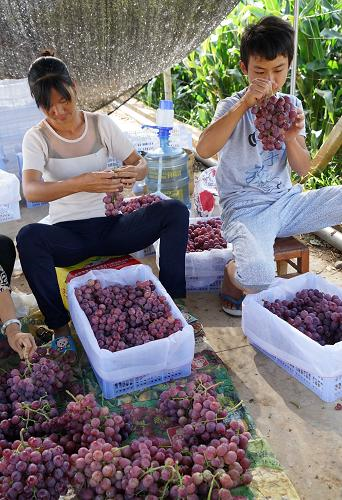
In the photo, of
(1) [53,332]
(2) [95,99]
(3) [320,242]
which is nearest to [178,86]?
(2) [95,99]

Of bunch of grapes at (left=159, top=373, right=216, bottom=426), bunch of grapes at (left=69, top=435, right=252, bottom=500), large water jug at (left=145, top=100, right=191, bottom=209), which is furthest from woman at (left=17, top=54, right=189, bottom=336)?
large water jug at (left=145, top=100, right=191, bottom=209)

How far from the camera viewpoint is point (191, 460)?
1.63 metres

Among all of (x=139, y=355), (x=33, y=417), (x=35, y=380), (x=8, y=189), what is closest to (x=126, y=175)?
(x=139, y=355)

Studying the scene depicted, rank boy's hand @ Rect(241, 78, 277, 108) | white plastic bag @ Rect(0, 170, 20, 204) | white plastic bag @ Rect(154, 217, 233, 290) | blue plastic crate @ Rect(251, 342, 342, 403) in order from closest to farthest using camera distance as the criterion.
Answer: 1. blue plastic crate @ Rect(251, 342, 342, 403)
2. boy's hand @ Rect(241, 78, 277, 108)
3. white plastic bag @ Rect(154, 217, 233, 290)
4. white plastic bag @ Rect(0, 170, 20, 204)

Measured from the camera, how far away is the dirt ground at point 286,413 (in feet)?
6.03

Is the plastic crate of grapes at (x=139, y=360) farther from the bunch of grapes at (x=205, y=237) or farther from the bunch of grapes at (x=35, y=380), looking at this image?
the bunch of grapes at (x=205, y=237)

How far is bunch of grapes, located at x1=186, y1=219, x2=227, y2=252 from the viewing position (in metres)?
3.05

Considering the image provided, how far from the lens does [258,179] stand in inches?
107

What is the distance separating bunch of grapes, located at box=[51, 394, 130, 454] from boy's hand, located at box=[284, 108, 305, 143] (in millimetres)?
1533

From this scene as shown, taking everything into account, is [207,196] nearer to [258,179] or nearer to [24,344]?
[258,179]

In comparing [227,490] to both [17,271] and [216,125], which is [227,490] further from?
[17,271]

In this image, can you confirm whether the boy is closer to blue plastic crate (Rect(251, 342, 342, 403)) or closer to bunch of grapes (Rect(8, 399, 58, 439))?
blue plastic crate (Rect(251, 342, 342, 403))

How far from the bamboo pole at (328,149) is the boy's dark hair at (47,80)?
83.4 inches

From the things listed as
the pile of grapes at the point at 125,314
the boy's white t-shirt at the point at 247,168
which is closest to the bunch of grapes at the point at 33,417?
the pile of grapes at the point at 125,314
